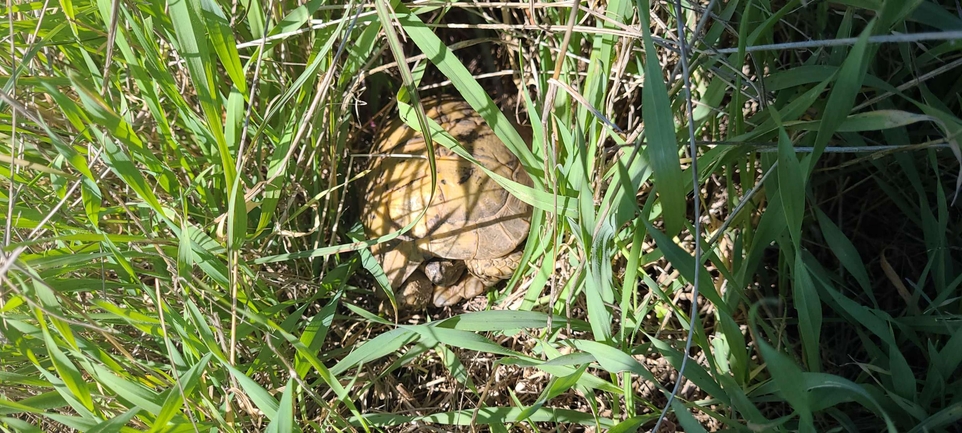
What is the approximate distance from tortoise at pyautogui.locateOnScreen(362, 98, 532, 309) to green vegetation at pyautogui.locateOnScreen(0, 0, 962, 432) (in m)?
0.12

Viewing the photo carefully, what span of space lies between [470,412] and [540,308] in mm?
314

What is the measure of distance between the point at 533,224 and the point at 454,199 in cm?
36

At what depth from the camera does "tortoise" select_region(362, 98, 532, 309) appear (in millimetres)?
1540

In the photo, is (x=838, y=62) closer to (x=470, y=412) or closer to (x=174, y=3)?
(x=470, y=412)

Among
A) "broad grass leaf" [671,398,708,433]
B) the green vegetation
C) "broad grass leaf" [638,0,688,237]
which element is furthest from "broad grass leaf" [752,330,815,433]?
"broad grass leaf" [638,0,688,237]

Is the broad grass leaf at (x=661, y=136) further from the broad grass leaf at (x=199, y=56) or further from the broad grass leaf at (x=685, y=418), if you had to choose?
the broad grass leaf at (x=199, y=56)

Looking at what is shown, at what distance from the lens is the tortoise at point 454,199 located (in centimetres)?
154

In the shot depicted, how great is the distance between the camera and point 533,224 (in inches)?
49.4

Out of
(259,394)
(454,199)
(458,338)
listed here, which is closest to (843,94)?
(458,338)

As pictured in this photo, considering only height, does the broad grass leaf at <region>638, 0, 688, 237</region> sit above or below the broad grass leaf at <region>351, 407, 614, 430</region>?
above

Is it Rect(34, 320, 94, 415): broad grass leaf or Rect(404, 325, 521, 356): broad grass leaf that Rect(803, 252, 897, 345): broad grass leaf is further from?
Rect(34, 320, 94, 415): broad grass leaf

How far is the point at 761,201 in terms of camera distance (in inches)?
51.1

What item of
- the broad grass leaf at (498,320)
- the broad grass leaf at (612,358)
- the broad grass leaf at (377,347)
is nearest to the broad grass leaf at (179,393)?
the broad grass leaf at (377,347)

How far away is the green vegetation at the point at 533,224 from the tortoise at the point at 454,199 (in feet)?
0.41
